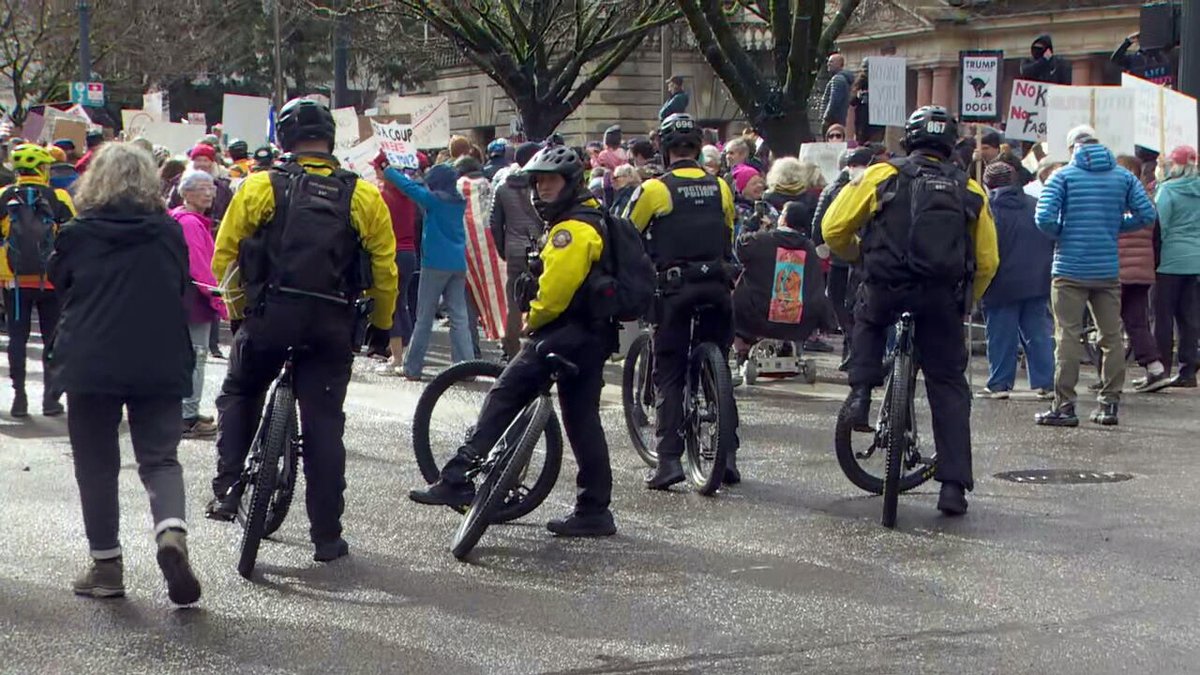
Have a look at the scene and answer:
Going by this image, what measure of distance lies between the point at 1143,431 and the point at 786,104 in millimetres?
9332

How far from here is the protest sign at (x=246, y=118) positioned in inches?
1005

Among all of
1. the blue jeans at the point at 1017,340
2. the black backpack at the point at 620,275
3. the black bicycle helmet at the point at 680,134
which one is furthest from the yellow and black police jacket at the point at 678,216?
the blue jeans at the point at 1017,340

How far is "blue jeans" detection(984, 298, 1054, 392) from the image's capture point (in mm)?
14023

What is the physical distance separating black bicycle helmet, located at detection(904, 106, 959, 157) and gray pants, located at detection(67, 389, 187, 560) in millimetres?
3648

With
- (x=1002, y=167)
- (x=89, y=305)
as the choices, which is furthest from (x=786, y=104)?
(x=89, y=305)

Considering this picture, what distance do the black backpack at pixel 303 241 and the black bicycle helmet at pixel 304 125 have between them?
0.40 feet

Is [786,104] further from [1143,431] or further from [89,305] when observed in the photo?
[89,305]

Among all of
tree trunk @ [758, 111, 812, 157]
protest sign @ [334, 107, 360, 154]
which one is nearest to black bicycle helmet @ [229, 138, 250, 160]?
protest sign @ [334, 107, 360, 154]

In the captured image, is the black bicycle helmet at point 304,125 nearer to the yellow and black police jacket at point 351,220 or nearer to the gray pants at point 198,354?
the yellow and black police jacket at point 351,220

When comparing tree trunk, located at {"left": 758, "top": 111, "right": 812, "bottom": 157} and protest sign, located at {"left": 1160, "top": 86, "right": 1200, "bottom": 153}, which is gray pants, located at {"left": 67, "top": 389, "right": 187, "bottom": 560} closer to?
protest sign, located at {"left": 1160, "top": 86, "right": 1200, "bottom": 153}

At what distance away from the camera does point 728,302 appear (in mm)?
9844

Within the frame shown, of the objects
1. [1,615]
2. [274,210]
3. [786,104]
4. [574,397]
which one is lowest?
[1,615]

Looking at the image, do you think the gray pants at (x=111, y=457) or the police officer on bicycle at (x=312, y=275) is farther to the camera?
the police officer on bicycle at (x=312, y=275)

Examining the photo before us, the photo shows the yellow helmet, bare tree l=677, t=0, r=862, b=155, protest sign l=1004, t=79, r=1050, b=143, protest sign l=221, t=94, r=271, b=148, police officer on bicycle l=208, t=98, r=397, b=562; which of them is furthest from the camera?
protest sign l=221, t=94, r=271, b=148
